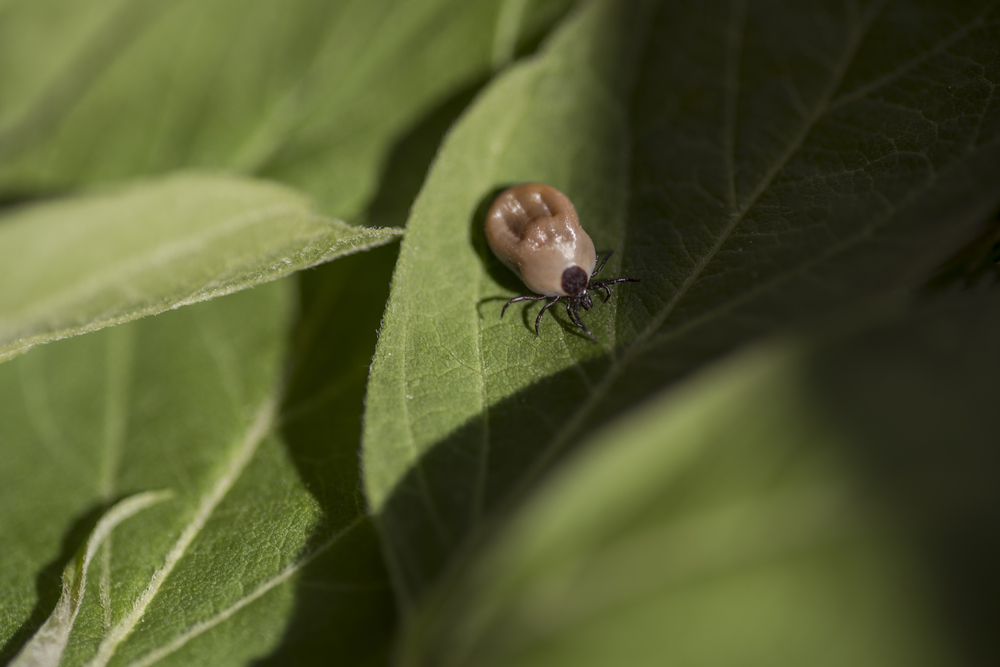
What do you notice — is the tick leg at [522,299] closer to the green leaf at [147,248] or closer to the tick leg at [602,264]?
the tick leg at [602,264]

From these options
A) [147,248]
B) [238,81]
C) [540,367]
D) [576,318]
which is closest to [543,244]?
[576,318]

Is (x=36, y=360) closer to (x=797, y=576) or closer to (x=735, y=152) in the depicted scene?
(x=735, y=152)

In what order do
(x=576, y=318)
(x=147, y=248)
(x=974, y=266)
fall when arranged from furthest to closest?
1. (x=576, y=318)
2. (x=974, y=266)
3. (x=147, y=248)

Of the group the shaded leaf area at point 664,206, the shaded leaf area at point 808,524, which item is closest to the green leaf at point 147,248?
the shaded leaf area at point 664,206

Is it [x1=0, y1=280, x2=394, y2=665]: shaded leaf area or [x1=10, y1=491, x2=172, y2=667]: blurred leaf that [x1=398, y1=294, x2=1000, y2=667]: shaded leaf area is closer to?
[x1=0, y1=280, x2=394, y2=665]: shaded leaf area

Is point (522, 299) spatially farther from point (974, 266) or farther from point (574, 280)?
point (974, 266)

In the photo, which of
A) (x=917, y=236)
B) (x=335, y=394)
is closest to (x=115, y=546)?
(x=335, y=394)

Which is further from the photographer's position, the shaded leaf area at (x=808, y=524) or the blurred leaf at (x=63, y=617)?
Answer: the shaded leaf area at (x=808, y=524)

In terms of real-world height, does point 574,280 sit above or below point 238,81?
below
